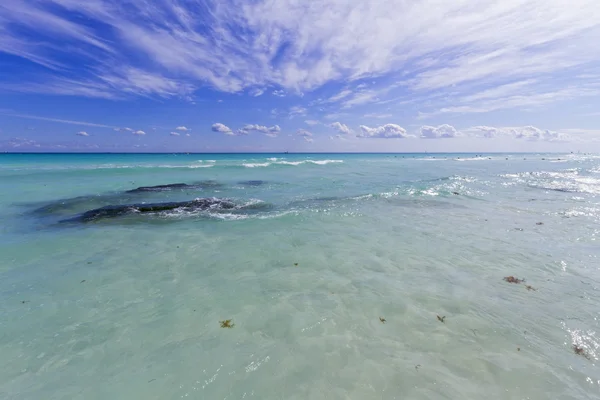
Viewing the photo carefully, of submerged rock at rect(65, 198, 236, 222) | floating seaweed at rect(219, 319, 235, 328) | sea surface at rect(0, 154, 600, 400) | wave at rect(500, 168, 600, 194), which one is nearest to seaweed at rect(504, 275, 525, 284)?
sea surface at rect(0, 154, 600, 400)

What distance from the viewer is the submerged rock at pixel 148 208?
12930 millimetres

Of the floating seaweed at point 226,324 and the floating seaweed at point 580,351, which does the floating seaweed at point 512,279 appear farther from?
the floating seaweed at point 226,324

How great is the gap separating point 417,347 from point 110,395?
178 inches

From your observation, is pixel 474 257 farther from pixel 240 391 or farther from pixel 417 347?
pixel 240 391

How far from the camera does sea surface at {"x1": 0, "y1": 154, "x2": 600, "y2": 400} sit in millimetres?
4066

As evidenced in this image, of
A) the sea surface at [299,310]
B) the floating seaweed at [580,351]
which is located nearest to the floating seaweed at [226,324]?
the sea surface at [299,310]

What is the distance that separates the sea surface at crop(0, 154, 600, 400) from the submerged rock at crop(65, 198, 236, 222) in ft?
3.56

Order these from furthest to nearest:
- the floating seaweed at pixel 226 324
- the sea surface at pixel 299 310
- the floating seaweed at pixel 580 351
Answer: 1. the floating seaweed at pixel 226 324
2. the floating seaweed at pixel 580 351
3. the sea surface at pixel 299 310

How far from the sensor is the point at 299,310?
18.8 ft

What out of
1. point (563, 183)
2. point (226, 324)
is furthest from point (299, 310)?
point (563, 183)

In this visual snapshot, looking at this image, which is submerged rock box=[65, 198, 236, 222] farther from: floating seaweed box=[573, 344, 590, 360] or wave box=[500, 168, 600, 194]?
wave box=[500, 168, 600, 194]

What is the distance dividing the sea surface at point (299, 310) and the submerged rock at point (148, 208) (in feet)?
3.56

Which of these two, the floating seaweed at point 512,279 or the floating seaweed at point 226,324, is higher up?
the floating seaweed at point 226,324

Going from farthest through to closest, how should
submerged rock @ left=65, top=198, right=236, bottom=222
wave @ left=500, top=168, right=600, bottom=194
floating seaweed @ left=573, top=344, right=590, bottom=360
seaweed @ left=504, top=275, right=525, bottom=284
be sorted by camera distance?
1. wave @ left=500, top=168, right=600, bottom=194
2. submerged rock @ left=65, top=198, right=236, bottom=222
3. seaweed @ left=504, top=275, right=525, bottom=284
4. floating seaweed @ left=573, top=344, right=590, bottom=360
